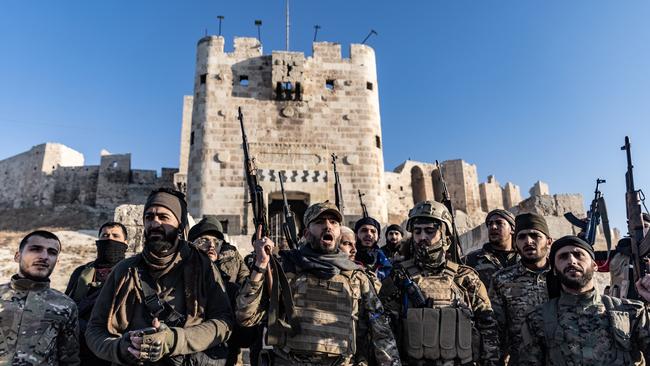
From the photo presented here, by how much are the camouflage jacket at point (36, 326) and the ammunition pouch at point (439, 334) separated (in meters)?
2.27

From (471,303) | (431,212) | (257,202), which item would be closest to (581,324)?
(471,303)

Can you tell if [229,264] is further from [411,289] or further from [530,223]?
[530,223]

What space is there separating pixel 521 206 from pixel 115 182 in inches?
1047

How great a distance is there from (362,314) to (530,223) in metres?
1.74

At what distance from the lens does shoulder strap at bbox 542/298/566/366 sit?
2.98m

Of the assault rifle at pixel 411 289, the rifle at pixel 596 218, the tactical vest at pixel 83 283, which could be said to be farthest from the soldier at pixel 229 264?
the rifle at pixel 596 218

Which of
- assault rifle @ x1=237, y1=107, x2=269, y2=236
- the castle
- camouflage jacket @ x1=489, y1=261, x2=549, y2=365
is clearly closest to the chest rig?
camouflage jacket @ x1=489, y1=261, x2=549, y2=365

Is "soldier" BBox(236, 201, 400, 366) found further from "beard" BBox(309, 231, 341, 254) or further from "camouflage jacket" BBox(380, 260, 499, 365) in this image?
"camouflage jacket" BBox(380, 260, 499, 365)

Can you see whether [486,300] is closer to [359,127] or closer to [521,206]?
[521,206]

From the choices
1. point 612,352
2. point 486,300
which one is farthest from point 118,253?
point 612,352

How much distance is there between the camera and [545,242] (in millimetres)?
3854

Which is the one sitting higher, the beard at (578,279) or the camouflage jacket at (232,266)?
the camouflage jacket at (232,266)

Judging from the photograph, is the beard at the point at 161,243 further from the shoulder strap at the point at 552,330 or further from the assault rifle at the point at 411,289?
the shoulder strap at the point at 552,330

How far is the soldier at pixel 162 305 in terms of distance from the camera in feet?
8.60
